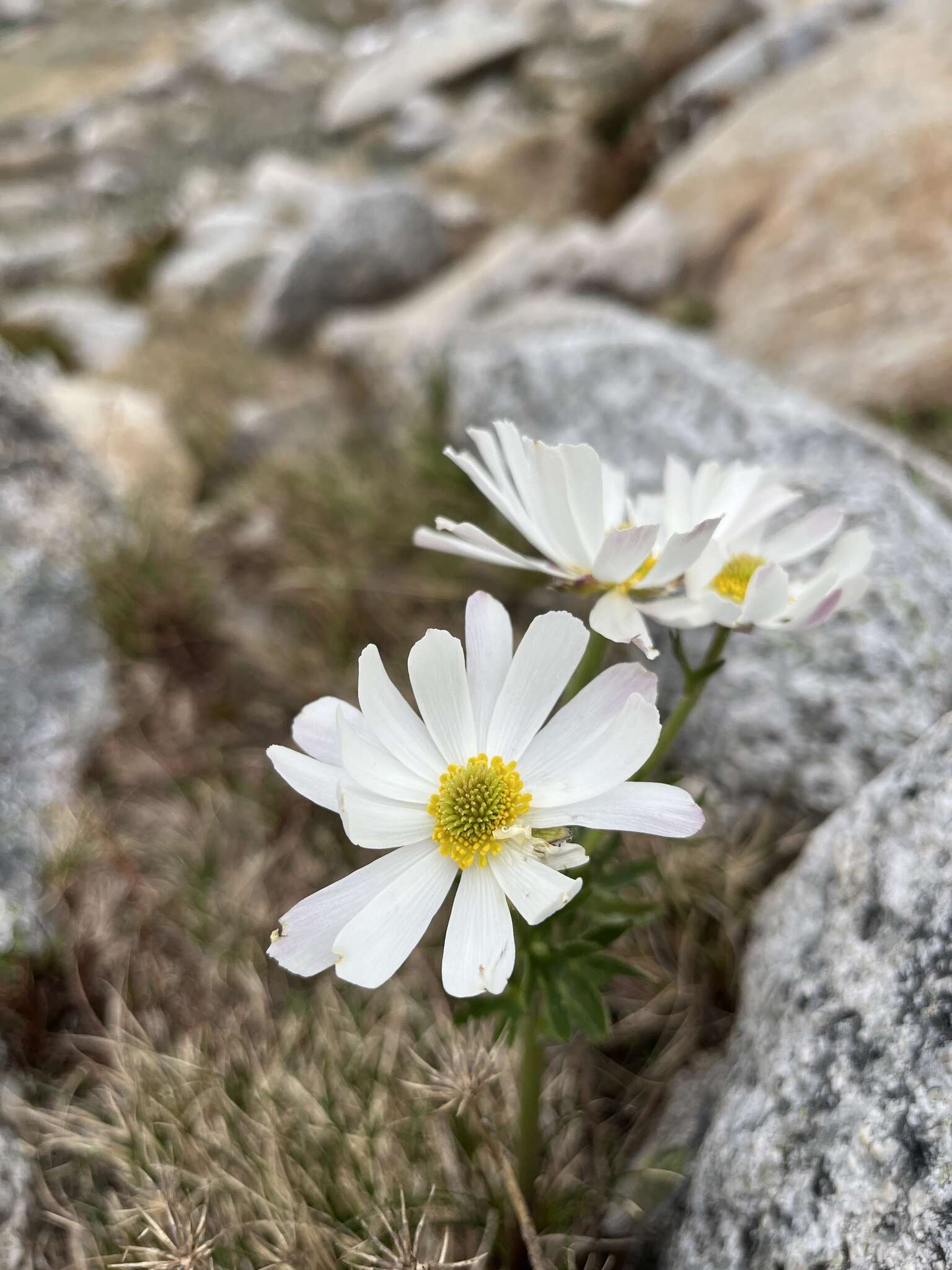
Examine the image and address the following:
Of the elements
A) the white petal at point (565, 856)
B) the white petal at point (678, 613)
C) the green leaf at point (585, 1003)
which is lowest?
the green leaf at point (585, 1003)

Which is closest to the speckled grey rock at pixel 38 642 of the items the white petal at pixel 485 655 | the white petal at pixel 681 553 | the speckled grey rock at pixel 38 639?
the speckled grey rock at pixel 38 639

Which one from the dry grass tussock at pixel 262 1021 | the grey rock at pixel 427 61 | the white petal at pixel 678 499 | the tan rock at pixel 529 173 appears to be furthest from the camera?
the grey rock at pixel 427 61

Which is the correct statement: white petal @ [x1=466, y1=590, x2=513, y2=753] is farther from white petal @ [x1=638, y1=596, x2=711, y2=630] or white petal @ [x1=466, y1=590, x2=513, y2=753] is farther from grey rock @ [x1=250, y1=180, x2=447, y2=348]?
grey rock @ [x1=250, y1=180, x2=447, y2=348]

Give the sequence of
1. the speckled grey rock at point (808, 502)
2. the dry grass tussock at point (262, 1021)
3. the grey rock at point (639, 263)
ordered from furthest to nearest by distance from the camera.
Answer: the grey rock at point (639, 263)
the speckled grey rock at point (808, 502)
the dry grass tussock at point (262, 1021)

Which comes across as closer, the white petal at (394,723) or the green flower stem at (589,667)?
the white petal at (394,723)

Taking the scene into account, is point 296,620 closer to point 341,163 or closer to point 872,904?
point 872,904

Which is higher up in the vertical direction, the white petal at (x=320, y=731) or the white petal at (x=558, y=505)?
the white petal at (x=558, y=505)

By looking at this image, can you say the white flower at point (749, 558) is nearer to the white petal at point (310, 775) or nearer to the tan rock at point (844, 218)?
the white petal at point (310, 775)
